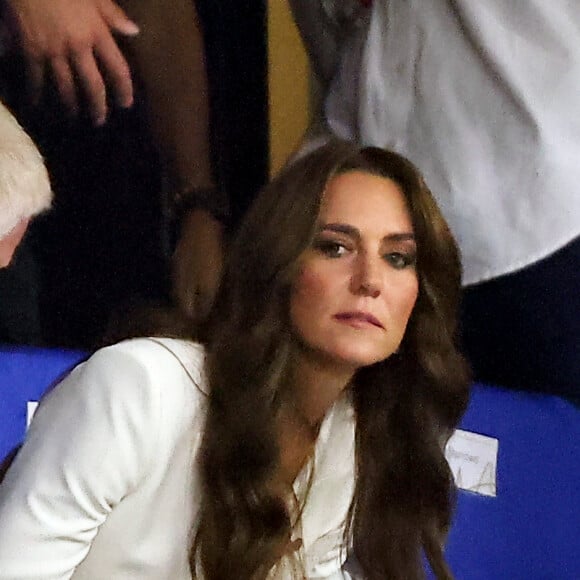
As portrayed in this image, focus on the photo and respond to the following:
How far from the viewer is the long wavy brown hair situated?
34.2 inches

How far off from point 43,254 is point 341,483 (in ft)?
1.41

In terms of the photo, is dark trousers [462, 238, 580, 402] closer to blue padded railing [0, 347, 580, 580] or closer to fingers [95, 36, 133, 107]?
blue padded railing [0, 347, 580, 580]

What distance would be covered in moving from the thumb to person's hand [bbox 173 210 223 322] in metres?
0.23

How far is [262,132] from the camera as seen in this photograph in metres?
1.19

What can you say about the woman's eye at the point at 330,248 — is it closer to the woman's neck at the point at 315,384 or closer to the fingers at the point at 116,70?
the woman's neck at the point at 315,384

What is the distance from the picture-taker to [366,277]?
0.86 metres

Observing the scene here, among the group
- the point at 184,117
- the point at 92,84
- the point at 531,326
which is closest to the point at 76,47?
the point at 92,84

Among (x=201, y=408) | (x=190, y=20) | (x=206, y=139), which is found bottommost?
(x=201, y=408)

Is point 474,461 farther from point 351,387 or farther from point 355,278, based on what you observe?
point 355,278

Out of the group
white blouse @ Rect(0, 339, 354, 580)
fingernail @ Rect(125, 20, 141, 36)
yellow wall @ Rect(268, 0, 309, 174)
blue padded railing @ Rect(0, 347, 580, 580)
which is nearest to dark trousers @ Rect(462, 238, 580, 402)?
blue padded railing @ Rect(0, 347, 580, 580)

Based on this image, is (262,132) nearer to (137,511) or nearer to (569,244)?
(569,244)

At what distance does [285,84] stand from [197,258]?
0.86 feet

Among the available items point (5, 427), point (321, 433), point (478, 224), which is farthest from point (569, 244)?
point (5, 427)

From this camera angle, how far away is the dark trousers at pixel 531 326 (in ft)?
3.52
